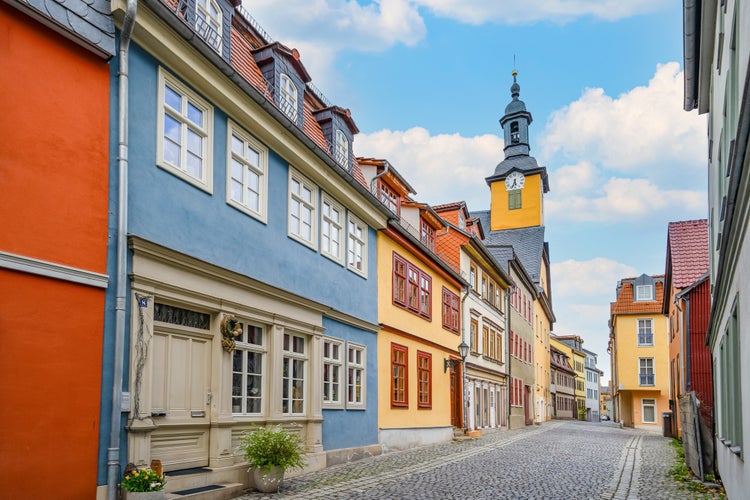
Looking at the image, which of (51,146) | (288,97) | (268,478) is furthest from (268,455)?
(288,97)

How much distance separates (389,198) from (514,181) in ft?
132

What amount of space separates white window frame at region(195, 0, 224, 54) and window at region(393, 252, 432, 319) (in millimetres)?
9581

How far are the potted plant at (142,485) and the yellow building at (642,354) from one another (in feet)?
145

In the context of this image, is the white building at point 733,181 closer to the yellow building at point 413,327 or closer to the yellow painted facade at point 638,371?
the yellow building at point 413,327

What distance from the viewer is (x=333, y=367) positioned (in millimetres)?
15500

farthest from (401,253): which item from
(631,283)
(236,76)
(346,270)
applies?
(631,283)

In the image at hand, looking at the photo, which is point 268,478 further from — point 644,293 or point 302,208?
point 644,293

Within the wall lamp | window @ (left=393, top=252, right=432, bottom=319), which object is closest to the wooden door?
window @ (left=393, top=252, right=432, bottom=319)

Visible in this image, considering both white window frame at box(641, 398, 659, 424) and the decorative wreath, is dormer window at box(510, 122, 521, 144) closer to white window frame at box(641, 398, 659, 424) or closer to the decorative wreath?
white window frame at box(641, 398, 659, 424)

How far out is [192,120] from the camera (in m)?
10.5

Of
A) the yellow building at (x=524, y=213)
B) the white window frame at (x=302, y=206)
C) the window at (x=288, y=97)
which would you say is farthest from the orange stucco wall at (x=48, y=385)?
the yellow building at (x=524, y=213)

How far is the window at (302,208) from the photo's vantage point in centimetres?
1367

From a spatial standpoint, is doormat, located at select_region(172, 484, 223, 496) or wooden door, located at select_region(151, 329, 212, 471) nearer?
doormat, located at select_region(172, 484, 223, 496)

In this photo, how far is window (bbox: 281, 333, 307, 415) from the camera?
13.1 metres
